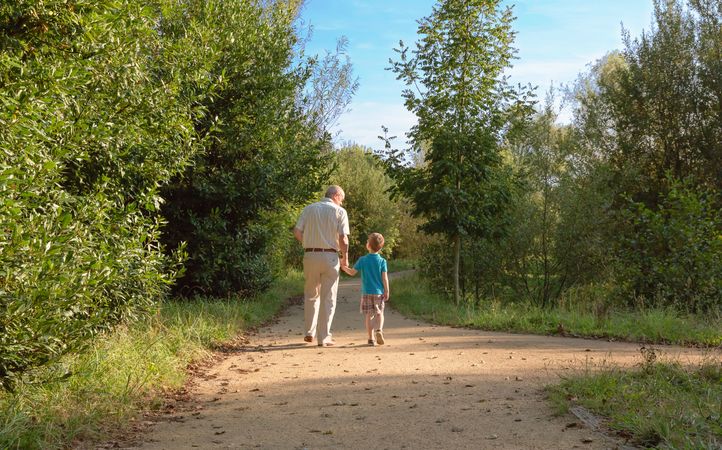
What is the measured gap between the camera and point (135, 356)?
7078 millimetres

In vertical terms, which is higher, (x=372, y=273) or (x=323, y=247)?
(x=323, y=247)

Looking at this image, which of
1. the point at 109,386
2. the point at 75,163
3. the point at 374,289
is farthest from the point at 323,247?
the point at 109,386

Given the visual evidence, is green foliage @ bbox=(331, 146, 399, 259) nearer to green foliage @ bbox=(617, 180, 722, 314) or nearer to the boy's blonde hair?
green foliage @ bbox=(617, 180, 722, 314)

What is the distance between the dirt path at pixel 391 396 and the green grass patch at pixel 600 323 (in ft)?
2.37

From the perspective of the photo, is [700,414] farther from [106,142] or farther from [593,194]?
[593,194]

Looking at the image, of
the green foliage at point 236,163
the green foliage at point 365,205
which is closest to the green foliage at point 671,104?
the green foliage at point 236,163

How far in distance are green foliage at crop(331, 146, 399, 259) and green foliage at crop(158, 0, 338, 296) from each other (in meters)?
24.8

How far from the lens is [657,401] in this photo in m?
5.40

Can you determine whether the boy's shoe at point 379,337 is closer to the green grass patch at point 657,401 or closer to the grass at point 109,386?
the grass at point 109,386

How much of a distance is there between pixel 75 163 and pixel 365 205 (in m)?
33.4

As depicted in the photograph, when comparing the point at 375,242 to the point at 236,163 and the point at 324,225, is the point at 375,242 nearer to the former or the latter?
the point at 324,225

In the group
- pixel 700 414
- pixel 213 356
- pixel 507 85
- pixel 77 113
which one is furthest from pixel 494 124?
pixel 700 414

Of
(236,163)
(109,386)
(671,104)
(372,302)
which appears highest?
(671,104)

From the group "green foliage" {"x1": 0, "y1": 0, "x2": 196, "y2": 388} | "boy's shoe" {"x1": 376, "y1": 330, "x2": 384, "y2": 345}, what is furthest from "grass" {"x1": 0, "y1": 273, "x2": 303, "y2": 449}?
"boy's shoe" {"x1": 376, "y1": 330, "x2": 384, "y2": 345}
